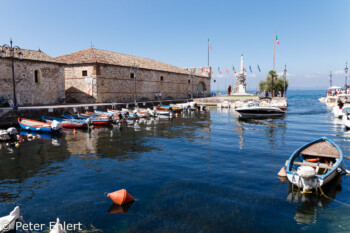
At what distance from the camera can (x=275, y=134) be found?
60.1 feet

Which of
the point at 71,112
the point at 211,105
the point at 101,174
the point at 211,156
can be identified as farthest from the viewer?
the point at 211,105

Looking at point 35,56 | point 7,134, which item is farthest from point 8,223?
point 35,56

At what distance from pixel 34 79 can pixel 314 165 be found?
28.1 m

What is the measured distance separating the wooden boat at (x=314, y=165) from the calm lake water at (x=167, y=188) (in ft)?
1.44

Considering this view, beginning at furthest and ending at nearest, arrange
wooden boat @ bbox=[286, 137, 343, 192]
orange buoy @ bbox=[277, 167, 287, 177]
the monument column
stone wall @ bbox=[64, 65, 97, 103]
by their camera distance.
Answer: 1. the monument column
2. stone wall @ bbox=[64, 65, 97, 103]
3. orange buoy @ bbox=[277, 167, 287, 177]
4. wooden boat @ bbox=[286, 137, 343, 192]

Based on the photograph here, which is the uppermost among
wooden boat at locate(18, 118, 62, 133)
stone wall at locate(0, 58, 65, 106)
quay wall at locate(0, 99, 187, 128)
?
stone wall at locate(0, 58, 65, 106)

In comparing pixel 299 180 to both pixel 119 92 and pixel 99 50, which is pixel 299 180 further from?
pixel 99 50

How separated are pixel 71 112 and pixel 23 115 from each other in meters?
4.61

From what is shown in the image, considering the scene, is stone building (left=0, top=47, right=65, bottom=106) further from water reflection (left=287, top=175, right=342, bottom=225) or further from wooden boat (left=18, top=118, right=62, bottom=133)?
water reflection (left=287, top=175, right=342, bottom=225)

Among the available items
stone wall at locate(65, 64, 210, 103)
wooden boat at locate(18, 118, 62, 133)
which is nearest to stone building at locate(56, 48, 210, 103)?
stone wall at locate(65, 64, 210, 103)

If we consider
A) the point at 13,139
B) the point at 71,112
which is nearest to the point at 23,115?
the point at 71,112

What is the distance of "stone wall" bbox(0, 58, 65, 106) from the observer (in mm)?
24344

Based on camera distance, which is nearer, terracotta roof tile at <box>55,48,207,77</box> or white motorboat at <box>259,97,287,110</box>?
terracotta roof tile at <box>55,48,207,77</box>

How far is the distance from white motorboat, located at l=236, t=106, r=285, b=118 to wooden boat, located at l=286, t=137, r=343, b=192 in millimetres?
17392
